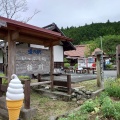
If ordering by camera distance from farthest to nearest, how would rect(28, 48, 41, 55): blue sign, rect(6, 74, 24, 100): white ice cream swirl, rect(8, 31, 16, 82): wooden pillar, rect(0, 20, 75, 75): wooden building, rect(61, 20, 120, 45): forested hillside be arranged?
rect(61, 20, 120, 45): forested hillside
rect(28, 48, 41, 55): blue sign
rect(0, 20, 75, 75): wooden building
rect(8, 31, 16, 82): wooden pillar
rect(6, 74, 24, 100): white ice cream swirl

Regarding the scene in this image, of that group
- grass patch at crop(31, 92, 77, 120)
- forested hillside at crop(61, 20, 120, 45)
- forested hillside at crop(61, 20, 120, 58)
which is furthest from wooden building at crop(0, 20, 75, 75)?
forested hillside at crop(61, 20, 120, 45)

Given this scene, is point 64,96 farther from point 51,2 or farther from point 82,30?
point 82,30

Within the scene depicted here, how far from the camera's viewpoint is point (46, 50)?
13.2m

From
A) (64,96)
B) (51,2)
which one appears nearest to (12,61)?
(64,96)

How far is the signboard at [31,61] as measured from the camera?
1135cm

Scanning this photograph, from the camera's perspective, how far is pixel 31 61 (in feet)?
39.3

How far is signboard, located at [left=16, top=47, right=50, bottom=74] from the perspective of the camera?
11353 millimetres

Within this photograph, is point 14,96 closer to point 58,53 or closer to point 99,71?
point 99,71

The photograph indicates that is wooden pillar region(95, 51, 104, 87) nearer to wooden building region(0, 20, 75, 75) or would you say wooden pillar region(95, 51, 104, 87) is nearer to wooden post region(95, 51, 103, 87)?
wooden post region(95, 51, 103, 87)

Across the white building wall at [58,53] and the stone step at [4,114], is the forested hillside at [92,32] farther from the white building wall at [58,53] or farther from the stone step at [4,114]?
the stone step at [4,114]

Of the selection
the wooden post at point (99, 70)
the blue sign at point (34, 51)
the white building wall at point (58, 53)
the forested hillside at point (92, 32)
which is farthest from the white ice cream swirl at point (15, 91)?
the forested hillside at point (92, 32)

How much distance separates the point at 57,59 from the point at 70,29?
→ 3400 centimetres

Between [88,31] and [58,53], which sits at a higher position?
[88,31]

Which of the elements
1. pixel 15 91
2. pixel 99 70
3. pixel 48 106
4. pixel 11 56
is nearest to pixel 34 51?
pixel 99 70
